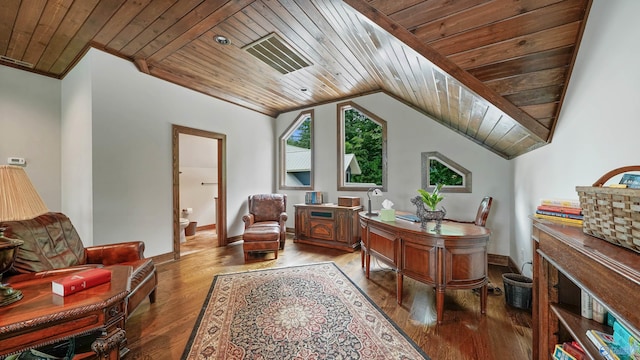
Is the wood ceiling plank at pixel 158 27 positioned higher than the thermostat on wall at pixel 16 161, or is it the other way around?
the wood ceiling plank at pixel 158 27

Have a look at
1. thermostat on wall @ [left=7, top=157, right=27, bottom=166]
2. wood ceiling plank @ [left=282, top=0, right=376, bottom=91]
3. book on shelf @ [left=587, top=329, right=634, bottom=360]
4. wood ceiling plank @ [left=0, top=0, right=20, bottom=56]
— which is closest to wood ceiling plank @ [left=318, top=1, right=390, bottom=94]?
wood ceiling plank @ [left=282, top=0, right=376, bottom=91]

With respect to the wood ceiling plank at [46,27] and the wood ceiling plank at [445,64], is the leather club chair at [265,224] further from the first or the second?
the wood ceiling plank at [46,27]

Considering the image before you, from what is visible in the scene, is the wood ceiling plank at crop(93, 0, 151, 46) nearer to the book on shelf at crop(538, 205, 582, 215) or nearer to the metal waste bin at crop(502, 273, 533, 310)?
the book on shelf at crop(538, 205, 582, 215)

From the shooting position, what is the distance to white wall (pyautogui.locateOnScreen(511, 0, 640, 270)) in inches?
41.2

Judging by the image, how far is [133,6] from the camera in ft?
7.03

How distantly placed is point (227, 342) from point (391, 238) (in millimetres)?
1671

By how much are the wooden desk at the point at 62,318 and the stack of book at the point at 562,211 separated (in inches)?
90.6

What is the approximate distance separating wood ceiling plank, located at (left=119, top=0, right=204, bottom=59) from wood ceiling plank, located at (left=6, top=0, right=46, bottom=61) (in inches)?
27.3

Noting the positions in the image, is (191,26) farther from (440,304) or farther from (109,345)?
(440,304)

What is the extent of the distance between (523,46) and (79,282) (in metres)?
2.75

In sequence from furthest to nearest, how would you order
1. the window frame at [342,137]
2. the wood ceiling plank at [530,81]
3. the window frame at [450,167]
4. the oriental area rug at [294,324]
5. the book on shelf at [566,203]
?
the window frame at [342,137] < the window frame at [450,167] < the oriental area rug at [294,324] < the wood ceiling plank at [530,81] < the book on shelf at [566,203]

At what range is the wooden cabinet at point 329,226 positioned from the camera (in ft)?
13.2

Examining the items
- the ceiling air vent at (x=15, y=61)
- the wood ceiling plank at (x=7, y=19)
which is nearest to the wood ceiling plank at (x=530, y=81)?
the wood ceiling plank at (x=7, y=19)

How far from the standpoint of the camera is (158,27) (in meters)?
2.45
